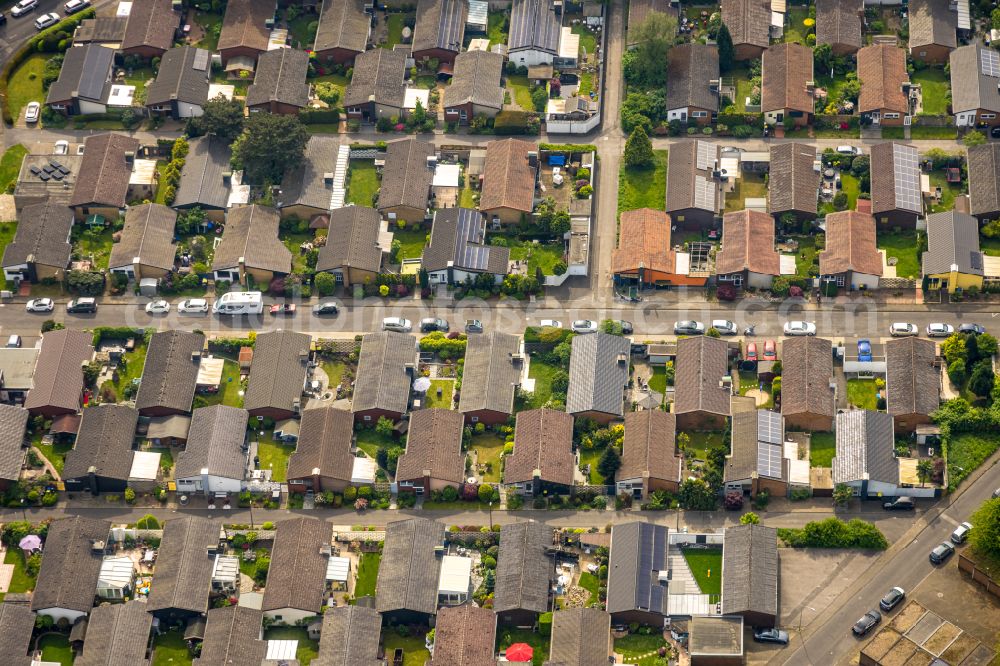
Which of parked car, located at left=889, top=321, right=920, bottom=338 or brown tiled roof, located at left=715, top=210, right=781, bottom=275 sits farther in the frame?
brown tiled roof, located at left=715, top=210, right=781, bottom=275

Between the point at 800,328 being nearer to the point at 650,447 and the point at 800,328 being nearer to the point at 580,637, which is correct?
the point at 650,447

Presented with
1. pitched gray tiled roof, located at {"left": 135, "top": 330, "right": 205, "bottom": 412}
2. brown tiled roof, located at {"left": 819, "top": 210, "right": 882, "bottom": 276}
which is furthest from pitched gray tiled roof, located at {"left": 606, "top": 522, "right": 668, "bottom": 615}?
pitched gray tiled roof, located at {"left": 135, "top": 330, "right": 205, "bottom": 412}

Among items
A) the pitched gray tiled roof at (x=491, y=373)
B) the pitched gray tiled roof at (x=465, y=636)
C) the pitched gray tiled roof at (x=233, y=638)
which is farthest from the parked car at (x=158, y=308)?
the pitched gray tiled roof at (x=465, y=636)

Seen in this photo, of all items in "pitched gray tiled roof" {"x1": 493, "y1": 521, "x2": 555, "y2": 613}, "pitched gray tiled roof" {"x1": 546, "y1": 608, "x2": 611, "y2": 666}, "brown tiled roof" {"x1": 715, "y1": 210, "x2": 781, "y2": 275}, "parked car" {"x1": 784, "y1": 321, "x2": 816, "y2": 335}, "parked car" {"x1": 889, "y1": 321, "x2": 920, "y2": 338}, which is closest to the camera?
"pitched gray tiled roof" {"x1": 546, "y1": 608, "x2": 611, "y2": 666}

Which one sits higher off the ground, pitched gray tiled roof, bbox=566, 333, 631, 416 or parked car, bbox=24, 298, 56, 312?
parked car, bbox=24, 298, 56, 312

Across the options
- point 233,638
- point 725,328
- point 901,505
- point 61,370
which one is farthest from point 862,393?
point 61,370

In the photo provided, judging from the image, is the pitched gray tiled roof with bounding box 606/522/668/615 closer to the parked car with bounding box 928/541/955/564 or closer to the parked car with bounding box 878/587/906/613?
the parked car with bounding box 878/587/906/613

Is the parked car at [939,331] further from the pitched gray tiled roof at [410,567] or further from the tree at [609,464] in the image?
the pitched gray tiled roof at [410,567]
